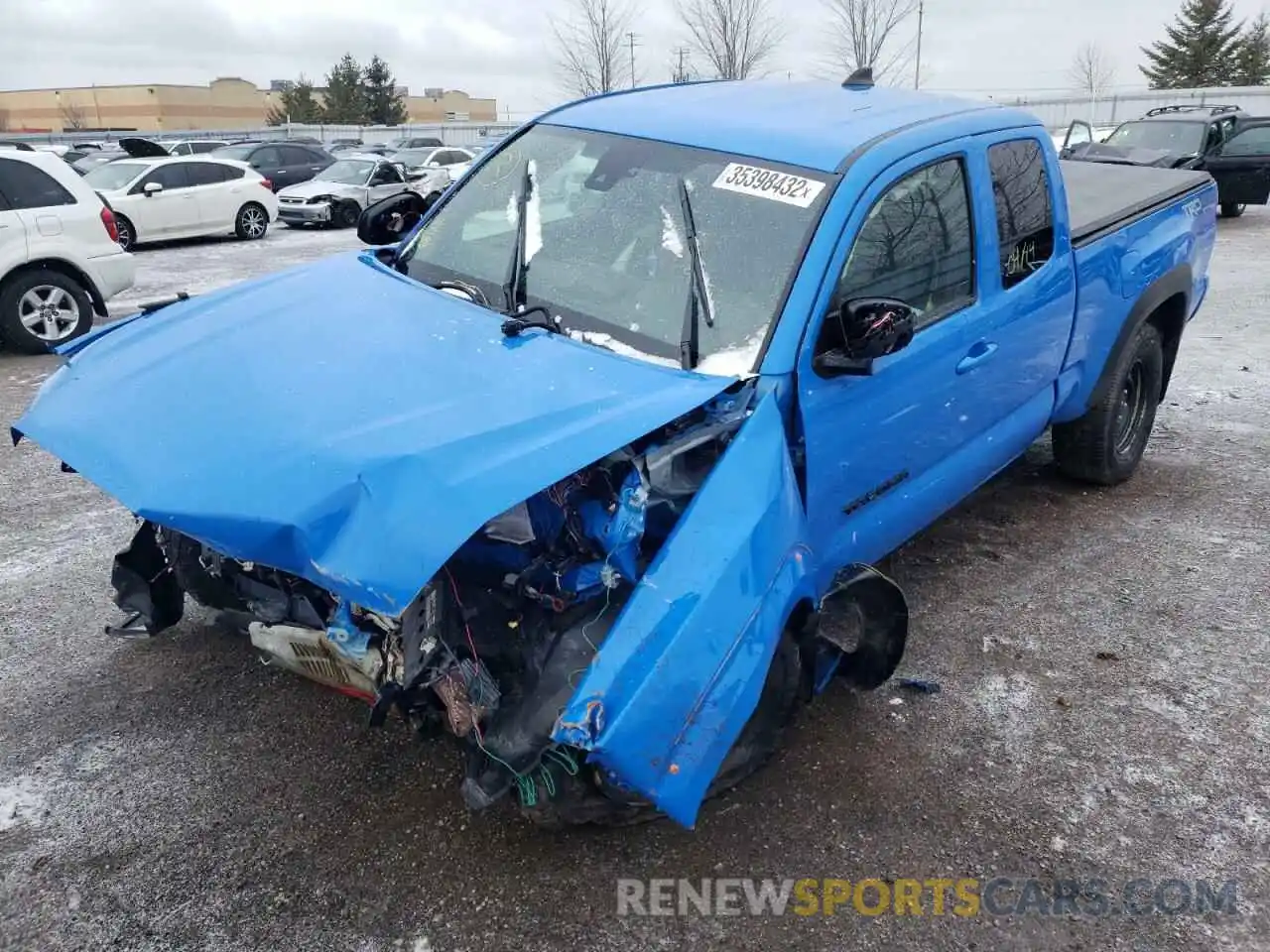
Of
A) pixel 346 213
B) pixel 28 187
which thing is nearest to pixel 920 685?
pixel 28 187

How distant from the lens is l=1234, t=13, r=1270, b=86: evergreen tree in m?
46.2

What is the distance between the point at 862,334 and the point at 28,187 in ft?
27.1

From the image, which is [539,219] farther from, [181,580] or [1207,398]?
[1207,398]

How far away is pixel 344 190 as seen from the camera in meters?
18.0

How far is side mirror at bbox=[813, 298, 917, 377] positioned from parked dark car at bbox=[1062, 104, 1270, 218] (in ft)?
47.4

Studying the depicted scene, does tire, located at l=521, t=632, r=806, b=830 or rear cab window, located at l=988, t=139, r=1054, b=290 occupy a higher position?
rear cab window, located at l=988, t=139, r=1054, b=290

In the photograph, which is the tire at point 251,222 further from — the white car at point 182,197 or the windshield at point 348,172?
the windshield at point 348,172

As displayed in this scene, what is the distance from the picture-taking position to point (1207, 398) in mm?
6773

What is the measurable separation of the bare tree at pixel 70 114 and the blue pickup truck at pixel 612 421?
75946mm

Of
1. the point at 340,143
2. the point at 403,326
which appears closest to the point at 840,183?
the point at 403,326

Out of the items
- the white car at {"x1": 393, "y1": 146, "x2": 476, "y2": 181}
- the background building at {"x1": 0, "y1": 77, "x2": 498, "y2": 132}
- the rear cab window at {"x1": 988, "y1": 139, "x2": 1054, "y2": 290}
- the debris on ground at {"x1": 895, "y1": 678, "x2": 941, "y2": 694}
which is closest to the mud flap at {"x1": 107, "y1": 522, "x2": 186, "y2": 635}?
the debris on ground at {"x1": 895, "y1": 678, "x2": 941, "y2": 694}

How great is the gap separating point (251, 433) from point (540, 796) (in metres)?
1.19

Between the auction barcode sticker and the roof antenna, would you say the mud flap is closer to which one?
the auction barcode sticker

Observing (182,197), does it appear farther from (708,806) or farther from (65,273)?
(708,806)
